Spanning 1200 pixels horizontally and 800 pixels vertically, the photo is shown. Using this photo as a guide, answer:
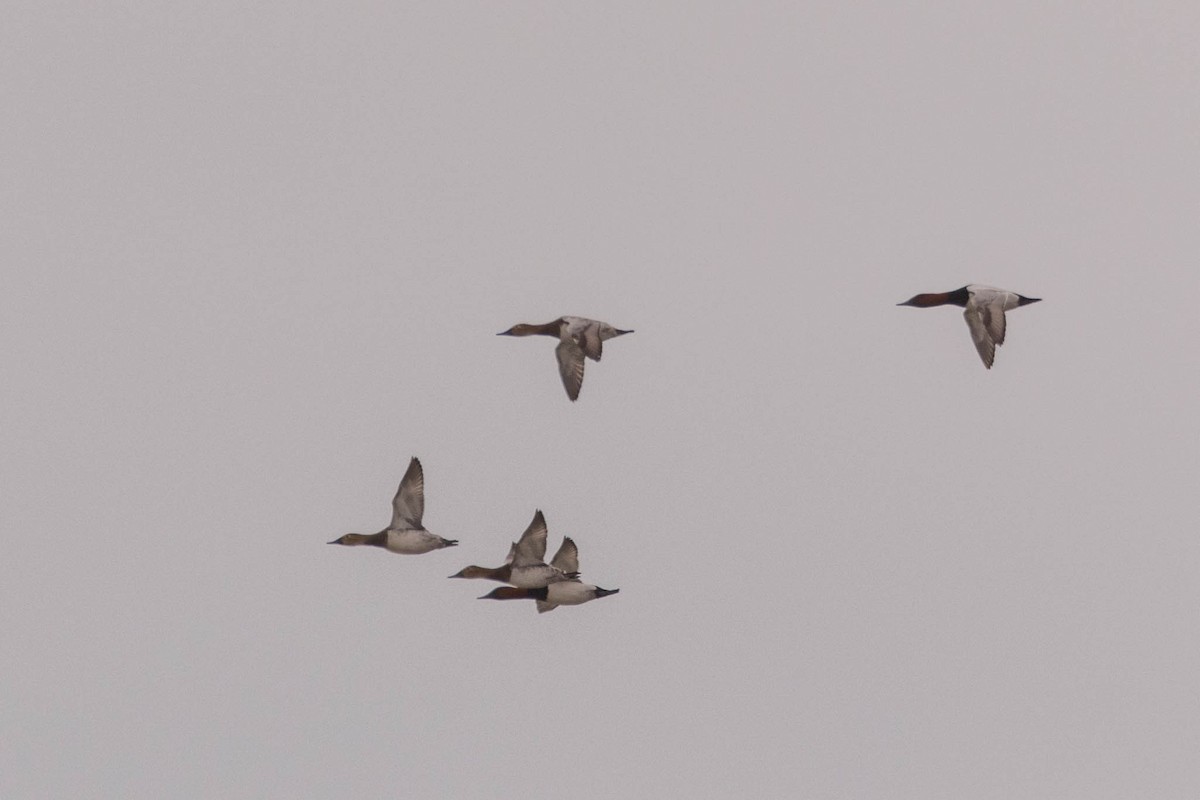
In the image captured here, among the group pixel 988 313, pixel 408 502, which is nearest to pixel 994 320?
pixel 988 313

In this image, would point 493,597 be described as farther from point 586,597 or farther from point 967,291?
point 967,291

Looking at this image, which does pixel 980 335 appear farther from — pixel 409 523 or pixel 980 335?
pixel 409 523

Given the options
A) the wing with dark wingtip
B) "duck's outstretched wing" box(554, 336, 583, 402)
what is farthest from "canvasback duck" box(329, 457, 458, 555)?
the wing with dark wingtip

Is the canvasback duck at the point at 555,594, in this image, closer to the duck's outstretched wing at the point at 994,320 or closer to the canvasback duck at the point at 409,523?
the canvasback duck at the point at 409,523

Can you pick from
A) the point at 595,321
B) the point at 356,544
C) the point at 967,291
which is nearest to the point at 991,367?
the point at 967,291

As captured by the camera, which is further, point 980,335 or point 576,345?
point 576,345

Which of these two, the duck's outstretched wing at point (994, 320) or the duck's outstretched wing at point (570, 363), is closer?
the duck's outstretched wing at point (994, 320)

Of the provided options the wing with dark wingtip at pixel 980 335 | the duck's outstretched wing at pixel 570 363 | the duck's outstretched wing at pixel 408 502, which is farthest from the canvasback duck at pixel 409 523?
the wing with dark wingtip at pixel 980 335

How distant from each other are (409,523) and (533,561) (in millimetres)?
3226

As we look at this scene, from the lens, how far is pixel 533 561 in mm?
71750

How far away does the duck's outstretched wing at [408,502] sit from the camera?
71.5m

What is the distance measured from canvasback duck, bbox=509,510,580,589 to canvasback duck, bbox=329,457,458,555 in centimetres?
197

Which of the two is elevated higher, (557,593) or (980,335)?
(980,335)

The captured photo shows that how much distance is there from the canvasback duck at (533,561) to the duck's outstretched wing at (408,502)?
254cm
